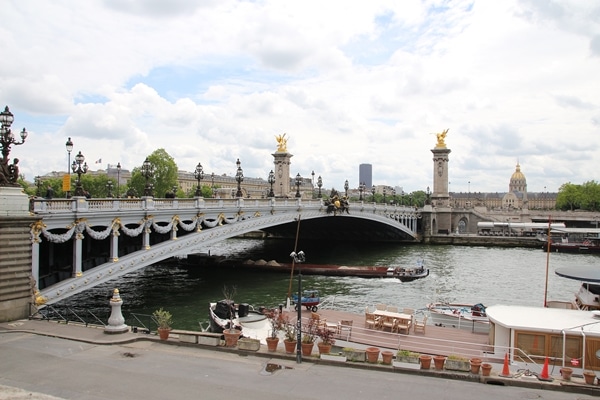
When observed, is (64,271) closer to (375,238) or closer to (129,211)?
(129,211)

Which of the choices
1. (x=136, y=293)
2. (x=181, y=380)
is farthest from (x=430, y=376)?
(x=136, y=293)

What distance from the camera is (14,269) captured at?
1839 centimetres

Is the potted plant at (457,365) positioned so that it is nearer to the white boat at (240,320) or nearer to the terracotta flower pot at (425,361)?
the terracotta flower pot at (425,361)

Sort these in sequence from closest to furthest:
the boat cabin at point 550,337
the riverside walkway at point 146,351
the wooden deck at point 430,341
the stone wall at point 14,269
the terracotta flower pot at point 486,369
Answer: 1. the riverside walkway at point 146,351
2. the terracotta flower pot at point 486,369
3. the boat cabin at point 550,337
4. the wooden deck at point 430,341
5. the stone wall at point 14,269

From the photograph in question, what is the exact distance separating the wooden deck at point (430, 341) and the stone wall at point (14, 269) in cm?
1014

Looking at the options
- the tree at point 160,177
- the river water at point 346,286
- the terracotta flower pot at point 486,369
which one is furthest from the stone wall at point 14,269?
the tree at point 160,177

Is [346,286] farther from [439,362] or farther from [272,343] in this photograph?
[439,362]

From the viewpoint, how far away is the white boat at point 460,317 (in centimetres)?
2271

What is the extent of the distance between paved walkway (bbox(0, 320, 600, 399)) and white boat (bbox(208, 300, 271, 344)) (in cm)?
405

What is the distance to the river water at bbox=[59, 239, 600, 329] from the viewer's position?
33406 millimetres

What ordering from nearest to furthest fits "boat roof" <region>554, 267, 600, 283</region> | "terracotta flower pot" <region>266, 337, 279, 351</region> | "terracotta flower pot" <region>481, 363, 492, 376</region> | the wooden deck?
"terracotta flower pot" <region>481, 363, 492, 376</region> → "terracotta flower pot" <region>266, 337, 279, 351</region> → the wooden deck → "boat roof" <region>554, 267, 600, 283</region>

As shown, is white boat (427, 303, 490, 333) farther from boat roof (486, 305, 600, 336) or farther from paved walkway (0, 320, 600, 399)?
paved walkway (0, 320, 600, 399)

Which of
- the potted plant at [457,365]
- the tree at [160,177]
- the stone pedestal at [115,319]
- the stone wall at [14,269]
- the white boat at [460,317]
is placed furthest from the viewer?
the tree at [160,177]

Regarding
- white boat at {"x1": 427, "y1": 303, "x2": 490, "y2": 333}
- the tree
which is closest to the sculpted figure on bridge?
the tree
